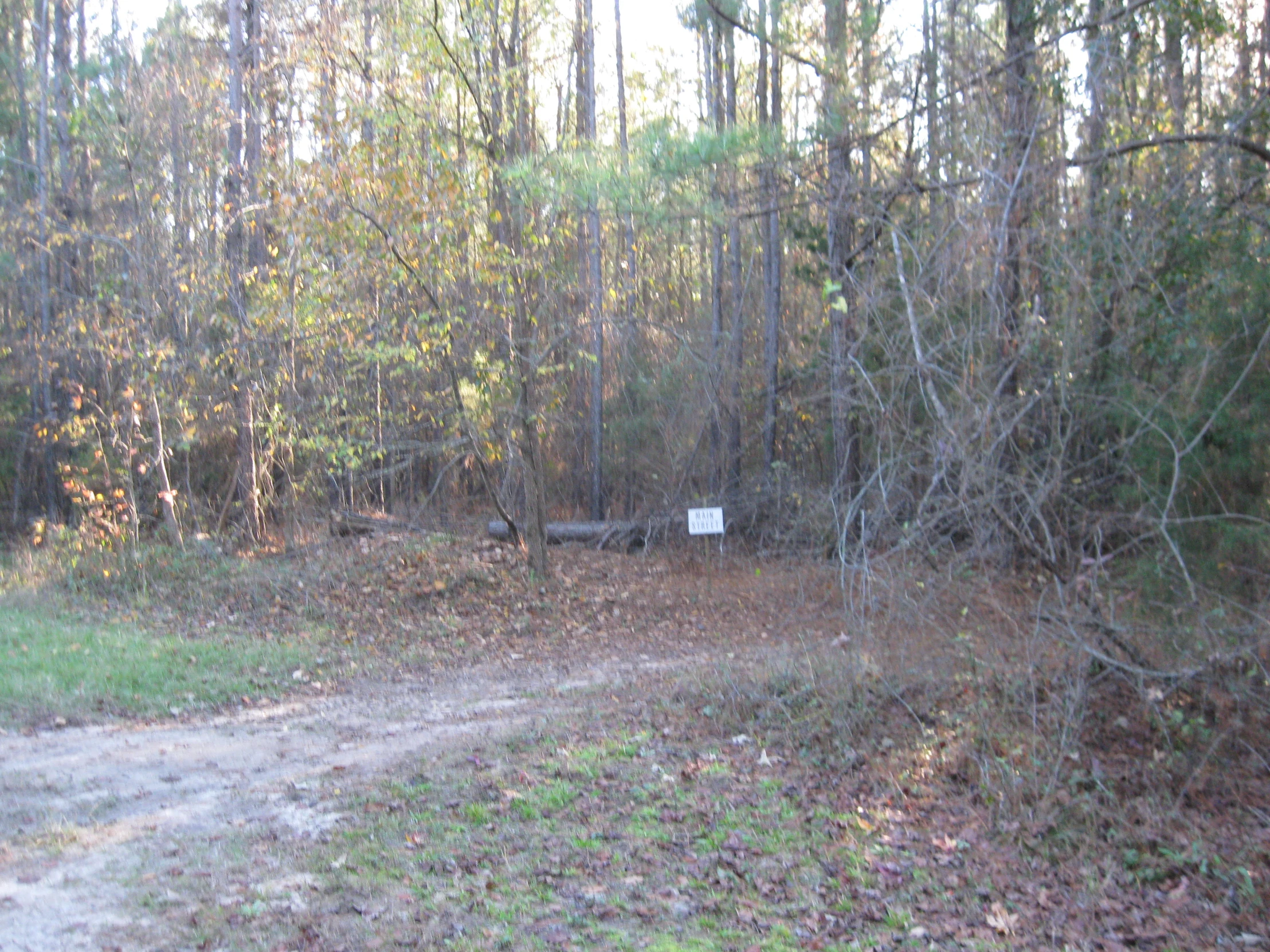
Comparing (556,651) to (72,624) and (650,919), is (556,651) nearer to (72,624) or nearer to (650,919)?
(72,624)

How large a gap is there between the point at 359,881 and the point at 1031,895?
11.0ft

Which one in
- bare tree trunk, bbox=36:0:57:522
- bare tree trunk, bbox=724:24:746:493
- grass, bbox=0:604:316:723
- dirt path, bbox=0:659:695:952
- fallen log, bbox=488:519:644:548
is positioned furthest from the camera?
bare tree trunk, bbox=36:0:57:522

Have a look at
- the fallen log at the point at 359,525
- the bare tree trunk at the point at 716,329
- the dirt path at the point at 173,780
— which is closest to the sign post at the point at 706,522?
the bare tree trunk at the point at 716,329

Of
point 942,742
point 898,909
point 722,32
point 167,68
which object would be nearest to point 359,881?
point 898,909

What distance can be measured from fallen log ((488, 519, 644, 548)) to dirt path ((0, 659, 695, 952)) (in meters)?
8.71

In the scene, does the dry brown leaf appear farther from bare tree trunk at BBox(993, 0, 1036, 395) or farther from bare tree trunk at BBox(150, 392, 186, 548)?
bare tree trunk at BBox(150, 392, 186, 548)

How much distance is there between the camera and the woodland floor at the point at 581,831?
16.0ft

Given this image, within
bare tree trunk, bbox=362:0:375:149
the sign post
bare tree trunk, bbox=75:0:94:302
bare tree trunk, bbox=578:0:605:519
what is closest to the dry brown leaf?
bare tree trunk, bbox=362:0:375:149

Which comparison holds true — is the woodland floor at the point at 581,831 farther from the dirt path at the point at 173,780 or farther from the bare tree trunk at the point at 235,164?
the bare tree trunk at the point at 235,164

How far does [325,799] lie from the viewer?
6695 mm

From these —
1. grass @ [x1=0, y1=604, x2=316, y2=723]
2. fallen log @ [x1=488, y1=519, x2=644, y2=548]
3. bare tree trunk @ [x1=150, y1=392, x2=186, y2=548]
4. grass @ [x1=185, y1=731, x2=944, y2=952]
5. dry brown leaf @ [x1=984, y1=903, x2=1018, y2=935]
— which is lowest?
dry brown leaf @ [x1=984, y1=903, x2=1018, y2=935]

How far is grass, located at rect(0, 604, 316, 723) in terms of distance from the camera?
9.32 meters

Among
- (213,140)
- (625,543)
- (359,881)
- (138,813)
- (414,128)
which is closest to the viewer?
(359,881)

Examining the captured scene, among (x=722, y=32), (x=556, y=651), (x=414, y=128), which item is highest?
(x=722, y=32)
